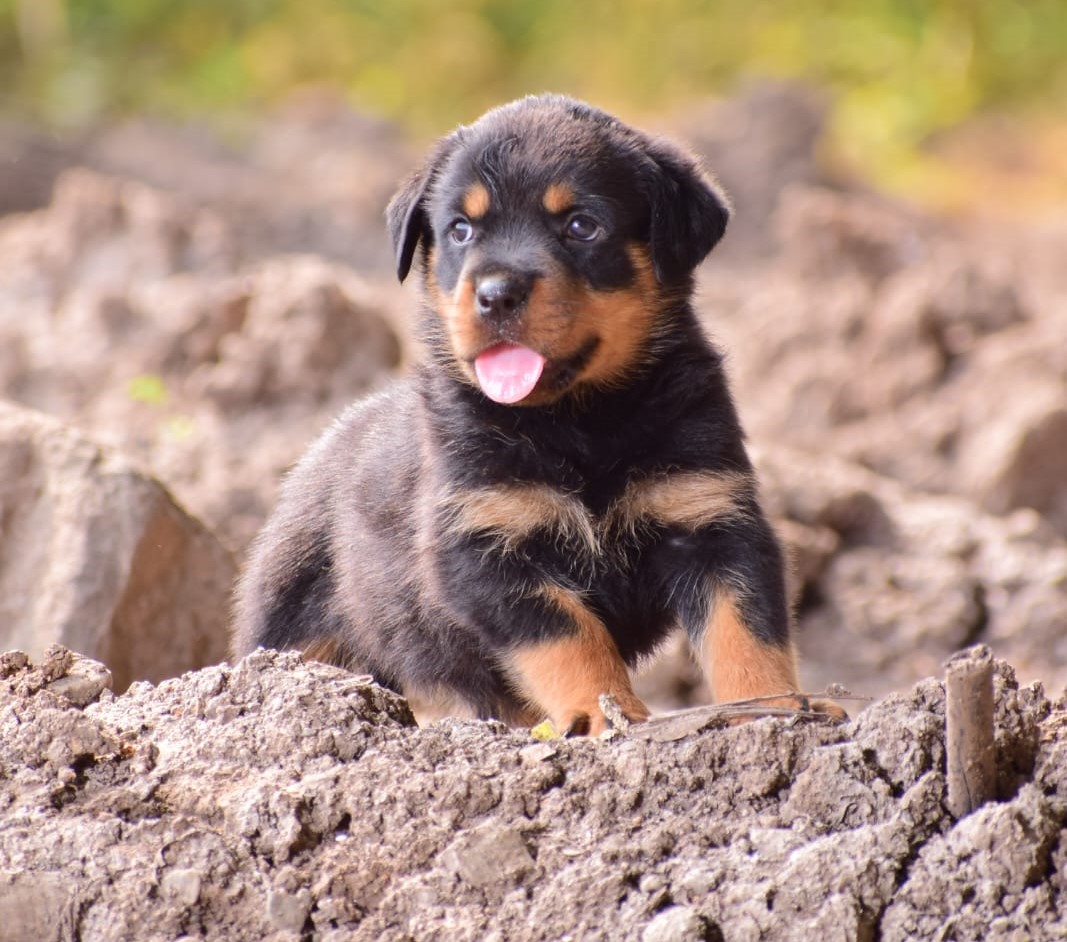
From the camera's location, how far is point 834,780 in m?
2.45

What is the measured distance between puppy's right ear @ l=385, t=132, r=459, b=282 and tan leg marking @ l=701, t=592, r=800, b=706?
1124mm

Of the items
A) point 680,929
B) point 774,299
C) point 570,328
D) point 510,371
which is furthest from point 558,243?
point 774,299

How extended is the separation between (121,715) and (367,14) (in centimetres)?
1574

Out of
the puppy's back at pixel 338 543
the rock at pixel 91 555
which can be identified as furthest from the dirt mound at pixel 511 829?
the rock at pixel 91 555

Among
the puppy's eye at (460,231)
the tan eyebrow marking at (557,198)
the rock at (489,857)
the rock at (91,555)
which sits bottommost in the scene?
the rock at (91,555)

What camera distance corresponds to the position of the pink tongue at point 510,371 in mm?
3348

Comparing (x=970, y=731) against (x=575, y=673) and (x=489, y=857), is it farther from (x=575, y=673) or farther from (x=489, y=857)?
(x=575, y=673)

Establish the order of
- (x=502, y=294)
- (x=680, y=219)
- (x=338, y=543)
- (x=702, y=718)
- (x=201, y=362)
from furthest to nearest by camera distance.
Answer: (x=201, y=362)
(x=338, y=543)
(x=680, y=219)
(x=502, y=294)
(x=702, y=718)

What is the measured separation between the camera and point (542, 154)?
3.43m

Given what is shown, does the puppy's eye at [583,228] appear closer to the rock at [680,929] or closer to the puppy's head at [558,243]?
the puppy's head at [558,243]

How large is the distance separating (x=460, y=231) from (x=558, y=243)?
0.27 metres

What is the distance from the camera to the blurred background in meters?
5.47

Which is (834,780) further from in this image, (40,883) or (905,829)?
(40,883)

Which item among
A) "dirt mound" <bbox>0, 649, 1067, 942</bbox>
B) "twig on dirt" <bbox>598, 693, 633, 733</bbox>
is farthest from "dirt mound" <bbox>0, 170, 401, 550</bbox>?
"dirt mound" <bbox>0, 649, 1067, 942</bbox>
